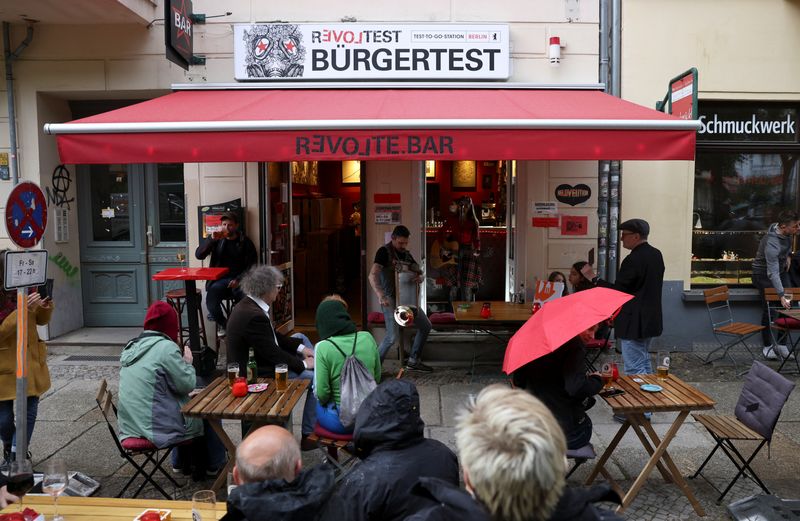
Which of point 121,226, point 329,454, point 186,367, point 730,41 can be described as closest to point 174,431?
point 186,367

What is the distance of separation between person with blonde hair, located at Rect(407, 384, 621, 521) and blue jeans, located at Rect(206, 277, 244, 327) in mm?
5822

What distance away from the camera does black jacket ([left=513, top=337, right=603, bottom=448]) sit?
3797mm

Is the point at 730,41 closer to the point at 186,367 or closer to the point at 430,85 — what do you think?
the point at 430,85

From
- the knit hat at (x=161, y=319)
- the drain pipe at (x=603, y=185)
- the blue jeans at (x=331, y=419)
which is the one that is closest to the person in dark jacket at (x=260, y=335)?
the blue jeans at (x=331, y=419)

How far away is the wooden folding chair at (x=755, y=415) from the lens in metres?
4.08

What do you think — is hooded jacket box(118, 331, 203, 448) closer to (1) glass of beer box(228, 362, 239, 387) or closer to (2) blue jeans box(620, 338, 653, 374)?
(1) glass of beer box(228, 362, 239, 387)

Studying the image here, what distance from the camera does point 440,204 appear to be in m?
11.3

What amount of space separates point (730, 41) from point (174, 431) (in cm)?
734

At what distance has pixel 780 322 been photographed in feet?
23.6

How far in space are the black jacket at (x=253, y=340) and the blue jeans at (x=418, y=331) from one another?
253cm

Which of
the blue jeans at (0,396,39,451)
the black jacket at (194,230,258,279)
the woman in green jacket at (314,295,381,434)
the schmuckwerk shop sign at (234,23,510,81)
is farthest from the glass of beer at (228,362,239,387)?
the schmuckwerk shop sign at (234,23,510,81)

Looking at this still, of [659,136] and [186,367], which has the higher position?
[659,136]

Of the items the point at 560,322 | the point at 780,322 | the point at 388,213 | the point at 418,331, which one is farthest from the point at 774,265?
the point at 560,322

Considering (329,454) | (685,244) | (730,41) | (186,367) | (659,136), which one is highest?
(730,41)
